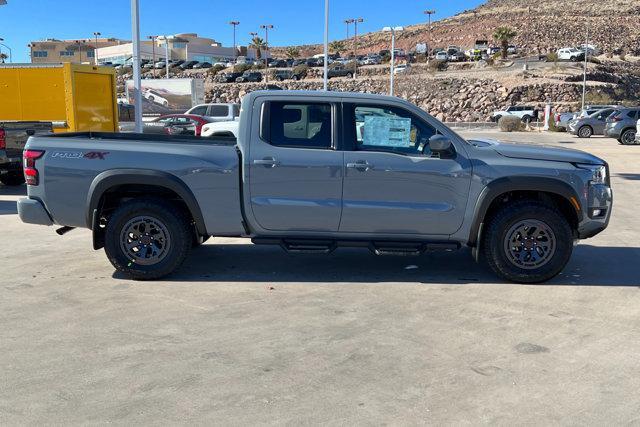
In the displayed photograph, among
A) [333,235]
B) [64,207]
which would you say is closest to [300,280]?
[333,235]

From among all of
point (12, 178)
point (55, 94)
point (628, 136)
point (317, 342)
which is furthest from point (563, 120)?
point (317, 342)

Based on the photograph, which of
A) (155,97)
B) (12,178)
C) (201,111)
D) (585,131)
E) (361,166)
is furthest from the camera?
(155,97)

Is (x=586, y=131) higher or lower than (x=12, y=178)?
higher

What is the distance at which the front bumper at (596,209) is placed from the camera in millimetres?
6340

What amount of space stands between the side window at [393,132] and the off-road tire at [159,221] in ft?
6.56

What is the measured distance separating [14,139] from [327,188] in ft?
29.4

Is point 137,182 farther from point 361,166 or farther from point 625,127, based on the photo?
point 625,127

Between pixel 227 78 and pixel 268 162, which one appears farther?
pixel 227 78

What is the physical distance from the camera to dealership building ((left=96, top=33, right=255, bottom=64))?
402 feet

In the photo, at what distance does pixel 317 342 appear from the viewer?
16.0 feet

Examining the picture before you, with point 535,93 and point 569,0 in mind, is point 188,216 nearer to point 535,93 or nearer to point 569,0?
point 535,93

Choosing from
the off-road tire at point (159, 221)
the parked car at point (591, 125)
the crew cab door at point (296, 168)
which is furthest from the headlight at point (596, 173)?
the parked car at point (591, 125)

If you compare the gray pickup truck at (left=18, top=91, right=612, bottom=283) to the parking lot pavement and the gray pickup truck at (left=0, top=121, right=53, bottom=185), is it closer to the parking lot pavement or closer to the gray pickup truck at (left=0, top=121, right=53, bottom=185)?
the parking lot pavement

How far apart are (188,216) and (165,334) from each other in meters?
1.84
